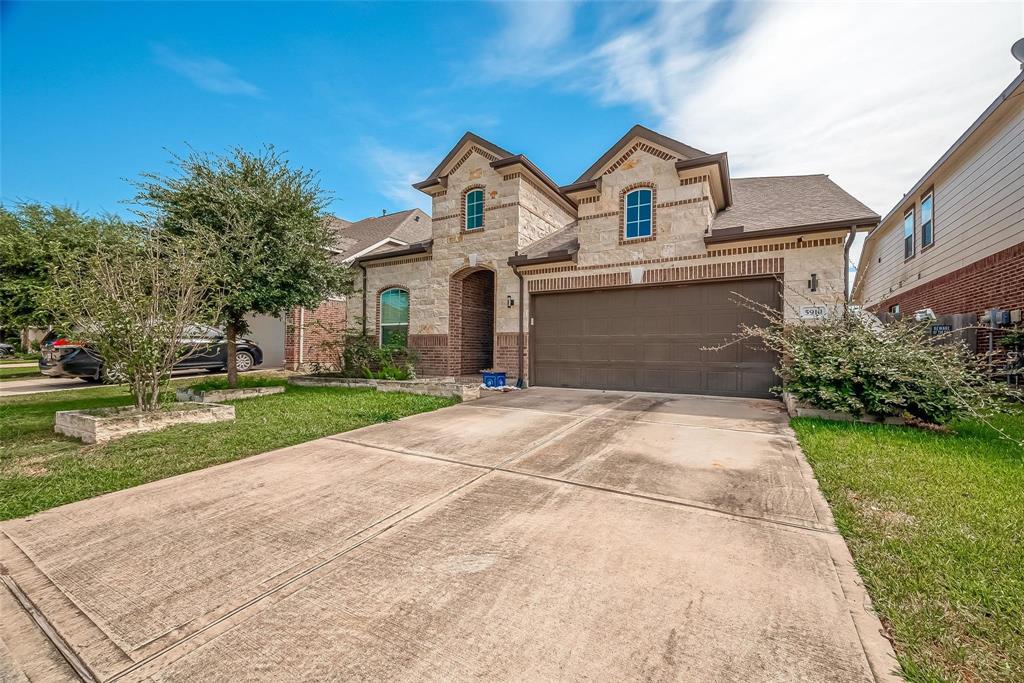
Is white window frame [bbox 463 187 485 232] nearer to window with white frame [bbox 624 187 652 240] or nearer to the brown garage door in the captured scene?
the brown garage door

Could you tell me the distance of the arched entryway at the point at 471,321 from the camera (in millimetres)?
10805


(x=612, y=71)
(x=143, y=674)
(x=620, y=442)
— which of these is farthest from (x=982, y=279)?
(x=143, y=674)

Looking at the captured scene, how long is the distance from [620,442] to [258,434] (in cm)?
436

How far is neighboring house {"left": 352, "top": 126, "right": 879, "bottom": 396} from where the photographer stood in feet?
25.8

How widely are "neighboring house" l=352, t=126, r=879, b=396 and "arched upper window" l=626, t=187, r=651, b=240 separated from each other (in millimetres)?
30

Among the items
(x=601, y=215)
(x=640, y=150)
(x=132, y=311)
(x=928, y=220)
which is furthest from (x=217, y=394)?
(x=928, y=220)

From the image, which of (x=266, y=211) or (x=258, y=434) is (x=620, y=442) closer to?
(x=258, y=434)

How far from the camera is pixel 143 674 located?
→ 1.46 m

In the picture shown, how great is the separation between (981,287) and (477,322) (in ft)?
36.1

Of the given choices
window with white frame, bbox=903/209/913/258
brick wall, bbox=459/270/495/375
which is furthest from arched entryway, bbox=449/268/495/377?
window with white frame, bbox=903/209/913/258

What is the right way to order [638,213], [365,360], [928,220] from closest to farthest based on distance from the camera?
[638,213] → [365,360] → [928,220]

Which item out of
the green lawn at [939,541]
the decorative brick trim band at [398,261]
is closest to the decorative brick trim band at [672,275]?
the decorative brick trim band at [398,261]

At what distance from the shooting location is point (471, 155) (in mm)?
10641

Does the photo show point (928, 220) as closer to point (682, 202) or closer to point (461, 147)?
point (682, 202)
